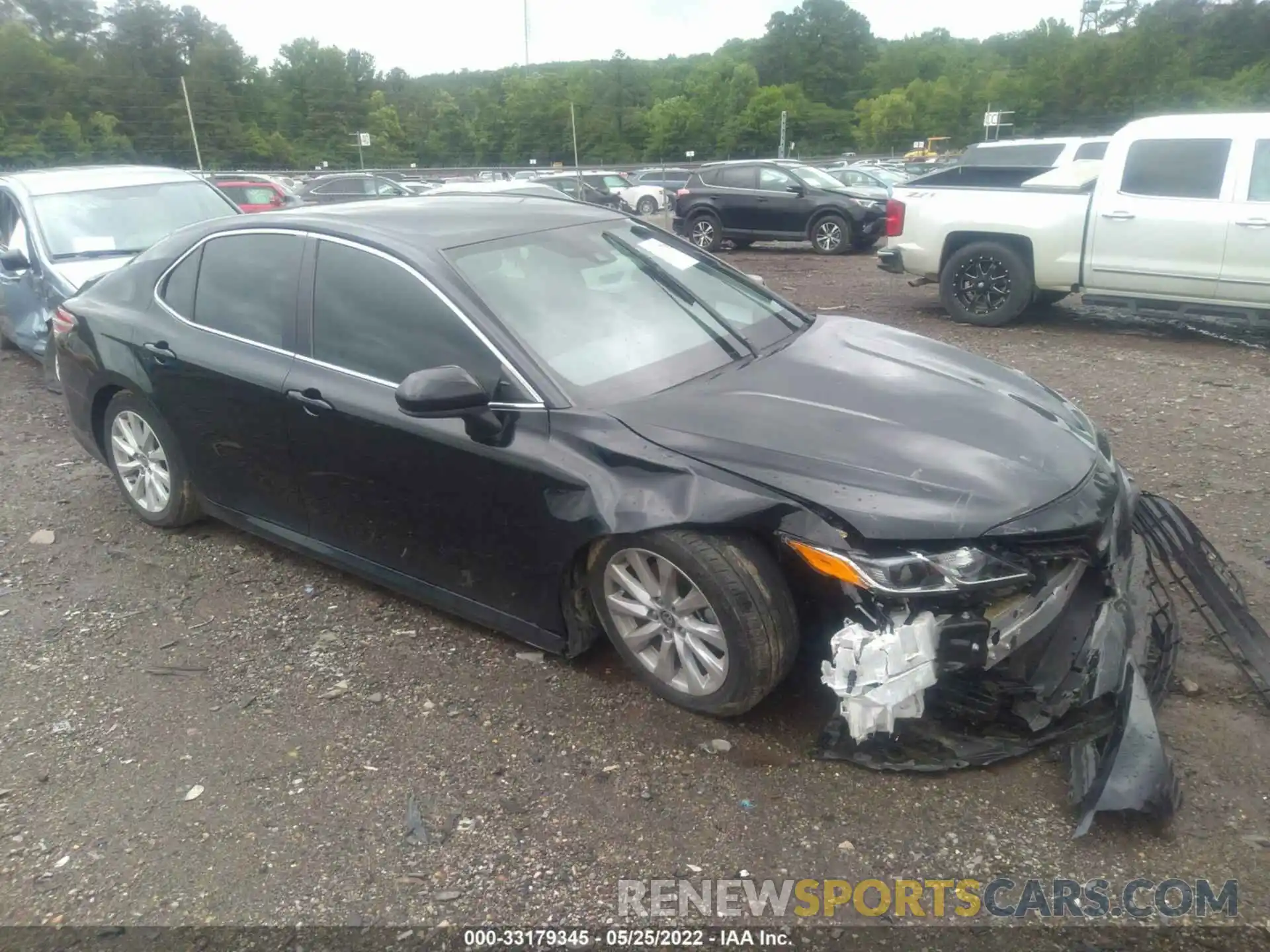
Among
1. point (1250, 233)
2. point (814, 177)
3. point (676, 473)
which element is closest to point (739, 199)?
point (814, 177)

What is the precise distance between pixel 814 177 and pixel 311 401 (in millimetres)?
14484

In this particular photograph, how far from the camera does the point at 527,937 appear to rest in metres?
2.40

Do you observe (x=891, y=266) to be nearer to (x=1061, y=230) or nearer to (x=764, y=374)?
(x=1061, y=230)

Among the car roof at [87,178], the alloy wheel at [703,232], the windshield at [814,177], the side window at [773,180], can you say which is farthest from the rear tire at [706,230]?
the car roof at [87,178]

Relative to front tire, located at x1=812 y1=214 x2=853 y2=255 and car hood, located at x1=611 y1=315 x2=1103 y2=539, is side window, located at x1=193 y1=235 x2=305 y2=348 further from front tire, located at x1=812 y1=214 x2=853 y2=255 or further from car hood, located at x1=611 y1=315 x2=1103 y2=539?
front tire, located at x1=812 y1=214 x2=853 y2=255

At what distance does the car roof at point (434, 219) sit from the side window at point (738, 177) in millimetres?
12657

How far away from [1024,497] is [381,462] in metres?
2.21

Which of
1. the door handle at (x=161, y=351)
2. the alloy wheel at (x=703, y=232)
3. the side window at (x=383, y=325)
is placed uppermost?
the side window at (x=383, y=325)

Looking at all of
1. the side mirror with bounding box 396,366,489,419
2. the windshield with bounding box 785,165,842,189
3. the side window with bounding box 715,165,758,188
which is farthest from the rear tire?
the side mirror with bounding box 396,366,489,419

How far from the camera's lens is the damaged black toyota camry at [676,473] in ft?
8.92

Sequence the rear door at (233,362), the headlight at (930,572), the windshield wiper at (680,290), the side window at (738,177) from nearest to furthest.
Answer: the headlight at (930,572), the windshield wiper at (680,290), the rear door at (233,362), the side window at (738,177)

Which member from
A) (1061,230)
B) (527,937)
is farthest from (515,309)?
(1061,230)

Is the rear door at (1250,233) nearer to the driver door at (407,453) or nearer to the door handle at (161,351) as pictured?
the driver door at (407,453)

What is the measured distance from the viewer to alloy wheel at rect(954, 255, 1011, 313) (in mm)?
9219
